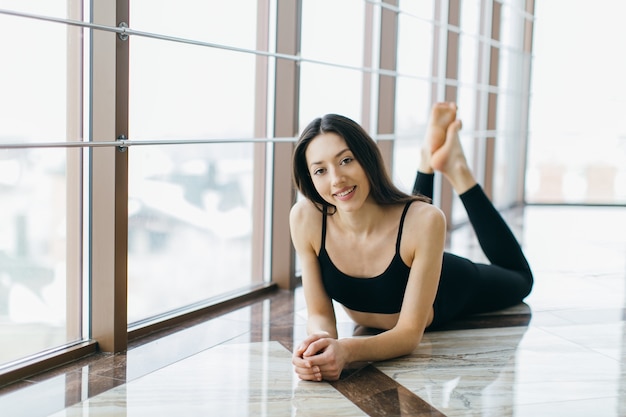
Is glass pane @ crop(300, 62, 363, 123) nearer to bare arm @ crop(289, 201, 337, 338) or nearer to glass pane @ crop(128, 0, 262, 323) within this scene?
glass pane @ crop(128, 0, 262, 323)

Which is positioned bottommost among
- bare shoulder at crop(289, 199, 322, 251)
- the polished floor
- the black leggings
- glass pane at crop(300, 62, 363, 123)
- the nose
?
the polished floor

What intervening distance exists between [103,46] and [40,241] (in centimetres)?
52

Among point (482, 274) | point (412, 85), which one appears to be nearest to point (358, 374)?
point (482, 274)

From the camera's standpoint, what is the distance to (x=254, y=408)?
176 cm

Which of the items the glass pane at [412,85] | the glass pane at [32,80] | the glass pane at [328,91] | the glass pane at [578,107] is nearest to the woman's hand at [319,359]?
the glass pane at [32,80]

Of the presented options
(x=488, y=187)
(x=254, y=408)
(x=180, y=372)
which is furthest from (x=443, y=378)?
(x=488, y=187)

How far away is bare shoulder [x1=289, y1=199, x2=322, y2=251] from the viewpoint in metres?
2.25

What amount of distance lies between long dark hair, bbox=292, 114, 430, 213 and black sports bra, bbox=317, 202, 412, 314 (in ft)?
0.23

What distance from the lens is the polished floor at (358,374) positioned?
178 centimetres

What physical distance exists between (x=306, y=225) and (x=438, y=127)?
2.74ft

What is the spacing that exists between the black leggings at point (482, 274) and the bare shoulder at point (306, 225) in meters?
0.42

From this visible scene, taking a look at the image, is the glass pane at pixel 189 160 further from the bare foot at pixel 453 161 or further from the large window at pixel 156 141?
the bare foot at pixel 453 161

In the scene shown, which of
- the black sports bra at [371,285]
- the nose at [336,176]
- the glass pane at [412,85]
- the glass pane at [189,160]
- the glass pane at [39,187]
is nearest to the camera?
the glass pane at [39,187]

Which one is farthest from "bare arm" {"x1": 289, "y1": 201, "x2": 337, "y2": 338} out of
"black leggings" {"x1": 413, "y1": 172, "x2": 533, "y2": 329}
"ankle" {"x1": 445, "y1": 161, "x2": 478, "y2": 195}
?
"ankle" {"x1": 445, "y1": 161, "x2": 478, "y2": 195}
